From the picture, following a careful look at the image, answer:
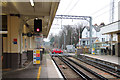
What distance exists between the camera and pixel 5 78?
712 cm

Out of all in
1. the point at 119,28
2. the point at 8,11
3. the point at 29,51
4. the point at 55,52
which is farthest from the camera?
the point at 55,52

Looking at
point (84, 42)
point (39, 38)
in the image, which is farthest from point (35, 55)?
point (84, 42)

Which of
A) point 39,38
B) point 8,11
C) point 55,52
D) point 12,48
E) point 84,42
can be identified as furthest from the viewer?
point 84,42

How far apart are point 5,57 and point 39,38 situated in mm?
2561

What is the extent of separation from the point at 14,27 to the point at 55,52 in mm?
22109

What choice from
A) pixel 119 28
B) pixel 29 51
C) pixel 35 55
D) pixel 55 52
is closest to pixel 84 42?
pixel 55 52

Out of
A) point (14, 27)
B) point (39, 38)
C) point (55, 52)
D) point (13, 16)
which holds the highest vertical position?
point (13, 16)

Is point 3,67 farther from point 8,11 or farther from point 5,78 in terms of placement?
point 8,11

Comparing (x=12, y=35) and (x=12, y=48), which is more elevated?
(x=12, y=35)

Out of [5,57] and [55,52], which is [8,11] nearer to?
[5,57]

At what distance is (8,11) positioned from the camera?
8867mm

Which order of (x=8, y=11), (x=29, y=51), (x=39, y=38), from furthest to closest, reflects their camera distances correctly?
1. (x=29, y=51)
2. (x=39, y=38)
3. (x=8, y=11)

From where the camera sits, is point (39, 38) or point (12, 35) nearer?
point (12, 35)

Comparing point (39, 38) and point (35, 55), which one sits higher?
point (39, 38)
